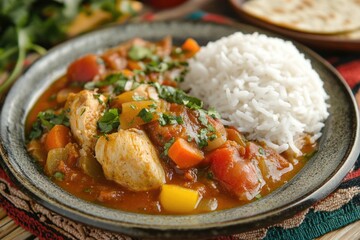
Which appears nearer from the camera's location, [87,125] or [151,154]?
[151,154]

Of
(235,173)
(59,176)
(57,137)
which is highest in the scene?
(235,173)

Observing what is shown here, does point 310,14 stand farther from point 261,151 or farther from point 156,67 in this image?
point 261,151

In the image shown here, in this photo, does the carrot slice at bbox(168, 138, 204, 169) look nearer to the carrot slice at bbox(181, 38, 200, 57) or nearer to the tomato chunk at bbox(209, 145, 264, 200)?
the tomato chunk at bbox(209, 145, 264, 200)

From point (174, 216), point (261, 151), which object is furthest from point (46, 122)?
point (261, 151)

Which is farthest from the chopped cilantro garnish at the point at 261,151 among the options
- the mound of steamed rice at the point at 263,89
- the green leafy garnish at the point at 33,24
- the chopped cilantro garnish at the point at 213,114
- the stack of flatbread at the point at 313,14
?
the green leafy garnish at the point at 33,24

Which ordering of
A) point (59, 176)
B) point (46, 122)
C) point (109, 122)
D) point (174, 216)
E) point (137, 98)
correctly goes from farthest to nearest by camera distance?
point (46, 122) → point (137, 98) → point (109, 122) → point (59, 176) → point (174, 216)

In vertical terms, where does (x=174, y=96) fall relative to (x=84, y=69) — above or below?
above

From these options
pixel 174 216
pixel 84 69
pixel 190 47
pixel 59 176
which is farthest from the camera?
pixel 190 47

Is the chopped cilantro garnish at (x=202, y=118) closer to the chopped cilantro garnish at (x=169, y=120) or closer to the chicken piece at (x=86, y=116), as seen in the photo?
the chopped cilantro garnish at (x=169, y=120)
